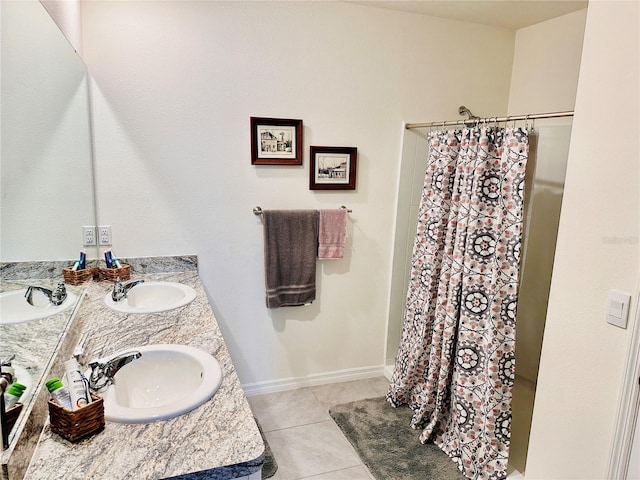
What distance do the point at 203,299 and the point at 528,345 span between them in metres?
2.18

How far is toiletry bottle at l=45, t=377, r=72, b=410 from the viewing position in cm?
105

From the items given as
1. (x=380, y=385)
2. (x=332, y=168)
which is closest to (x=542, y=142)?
(x=332, y=168)

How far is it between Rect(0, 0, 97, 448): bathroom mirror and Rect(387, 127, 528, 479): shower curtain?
174 cm

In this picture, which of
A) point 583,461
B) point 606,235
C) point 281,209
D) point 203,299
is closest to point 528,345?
point 583,461

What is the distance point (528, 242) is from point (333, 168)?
139 centimetres

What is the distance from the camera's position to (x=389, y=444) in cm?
232

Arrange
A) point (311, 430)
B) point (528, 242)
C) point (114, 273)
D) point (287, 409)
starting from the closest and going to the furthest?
point (114, 273)
point (311, 430)
point (287, 409)
point (528, 242)

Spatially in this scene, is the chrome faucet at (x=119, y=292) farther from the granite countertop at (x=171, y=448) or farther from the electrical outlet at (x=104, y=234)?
the granite countertop at (x=171, y=448)

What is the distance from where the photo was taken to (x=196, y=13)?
7.59 feet

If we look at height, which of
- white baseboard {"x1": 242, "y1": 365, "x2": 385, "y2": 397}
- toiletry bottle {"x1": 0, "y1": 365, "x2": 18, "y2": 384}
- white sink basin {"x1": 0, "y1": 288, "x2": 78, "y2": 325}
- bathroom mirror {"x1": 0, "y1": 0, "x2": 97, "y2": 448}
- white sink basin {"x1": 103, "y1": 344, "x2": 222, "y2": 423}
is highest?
bathroom mirror {"x1": 0, "y1": 0, "x2": 97, "y2": 448}

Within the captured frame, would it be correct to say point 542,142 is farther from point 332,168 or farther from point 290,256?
point 290,256

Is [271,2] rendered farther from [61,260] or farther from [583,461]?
[583,461]

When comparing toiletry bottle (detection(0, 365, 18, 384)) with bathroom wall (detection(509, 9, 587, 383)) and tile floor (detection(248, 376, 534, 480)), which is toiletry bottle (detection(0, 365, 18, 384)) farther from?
bathroom wall (detection(509, 9, 587, 383))

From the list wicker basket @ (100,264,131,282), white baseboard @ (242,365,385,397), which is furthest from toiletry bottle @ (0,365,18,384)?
white baseboard @ (242,365,385,397)
